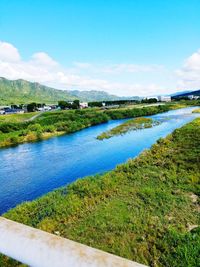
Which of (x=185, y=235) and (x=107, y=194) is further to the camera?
(x=107, y=194)

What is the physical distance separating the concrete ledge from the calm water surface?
712 inches

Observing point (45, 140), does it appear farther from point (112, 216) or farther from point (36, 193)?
point (112, 216)

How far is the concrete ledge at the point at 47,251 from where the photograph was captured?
144 cm

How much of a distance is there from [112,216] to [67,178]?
11923 millimetres

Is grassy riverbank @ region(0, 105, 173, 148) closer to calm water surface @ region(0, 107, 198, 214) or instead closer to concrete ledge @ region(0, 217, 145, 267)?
calm water surface @ region(0, 107, 198, 214)

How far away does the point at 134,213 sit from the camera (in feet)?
44.2

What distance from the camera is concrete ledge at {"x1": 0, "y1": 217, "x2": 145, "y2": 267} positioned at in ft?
4.74

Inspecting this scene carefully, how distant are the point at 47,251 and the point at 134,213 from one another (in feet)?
41.4

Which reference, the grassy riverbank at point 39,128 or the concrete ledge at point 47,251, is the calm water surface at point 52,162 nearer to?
the grassy riverbank at point 39,128

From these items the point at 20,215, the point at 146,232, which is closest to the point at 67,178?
the point at 20,215

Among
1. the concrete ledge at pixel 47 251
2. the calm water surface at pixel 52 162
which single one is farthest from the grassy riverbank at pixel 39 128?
the concrete ledge at pixel 47 251

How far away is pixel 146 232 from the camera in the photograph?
455 inches

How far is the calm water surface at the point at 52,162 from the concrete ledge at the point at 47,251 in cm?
1808

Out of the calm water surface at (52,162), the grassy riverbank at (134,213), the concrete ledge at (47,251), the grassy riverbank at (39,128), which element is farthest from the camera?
the grassy riverbank at (39,128)
